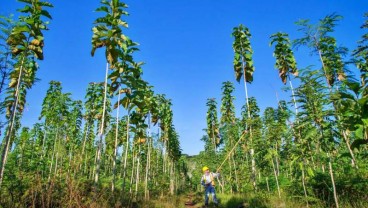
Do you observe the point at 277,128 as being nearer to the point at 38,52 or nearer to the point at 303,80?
the point at 303,80

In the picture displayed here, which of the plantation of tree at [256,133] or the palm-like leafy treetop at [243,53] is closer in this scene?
the plantation of tree at [256,133]

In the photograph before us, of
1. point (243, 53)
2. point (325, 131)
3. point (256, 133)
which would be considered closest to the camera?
point (325, 131)

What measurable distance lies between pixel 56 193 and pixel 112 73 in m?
9.35

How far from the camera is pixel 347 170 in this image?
1402 cm

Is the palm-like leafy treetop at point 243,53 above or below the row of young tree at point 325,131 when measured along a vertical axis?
above

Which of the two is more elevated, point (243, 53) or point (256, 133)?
point (243, 53)

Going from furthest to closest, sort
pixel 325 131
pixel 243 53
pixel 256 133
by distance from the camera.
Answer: pixel 243 53 → pixel 256 133 → pixel 325 131

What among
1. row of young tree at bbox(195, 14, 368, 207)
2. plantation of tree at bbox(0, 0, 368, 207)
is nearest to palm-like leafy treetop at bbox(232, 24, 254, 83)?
plantation of tree at bbox(0, 0, 368, 207)

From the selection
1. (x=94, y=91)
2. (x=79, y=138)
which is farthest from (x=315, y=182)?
(x=79, y=138)

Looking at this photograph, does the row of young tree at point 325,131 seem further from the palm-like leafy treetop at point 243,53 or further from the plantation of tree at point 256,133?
the palm-like leafy treetop at point 243,53

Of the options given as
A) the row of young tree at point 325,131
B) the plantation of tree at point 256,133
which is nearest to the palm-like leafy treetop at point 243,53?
the plantation of tree at point 256,133

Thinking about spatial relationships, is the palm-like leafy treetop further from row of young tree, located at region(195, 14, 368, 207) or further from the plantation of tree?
row of young tree, located at region(195, 14, 368, 207)

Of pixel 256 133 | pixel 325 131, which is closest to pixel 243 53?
pixel 256 133

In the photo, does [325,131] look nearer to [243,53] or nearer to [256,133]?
[256,133]
